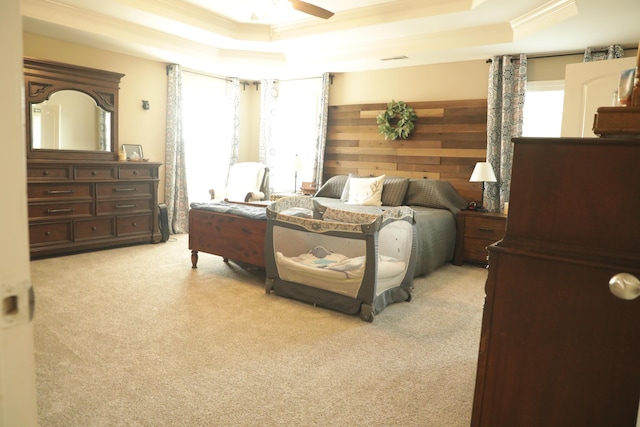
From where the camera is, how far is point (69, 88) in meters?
4.80

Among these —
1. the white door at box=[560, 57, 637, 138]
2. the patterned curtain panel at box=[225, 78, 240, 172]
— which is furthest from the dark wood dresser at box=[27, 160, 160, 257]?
the white door at box=[560, 57, 637, 138]

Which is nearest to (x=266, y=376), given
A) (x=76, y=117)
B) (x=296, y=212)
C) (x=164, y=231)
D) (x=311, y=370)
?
(x=311, y=370)

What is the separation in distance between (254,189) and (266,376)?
4271mm

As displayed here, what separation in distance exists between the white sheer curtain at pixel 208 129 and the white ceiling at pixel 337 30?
49cm

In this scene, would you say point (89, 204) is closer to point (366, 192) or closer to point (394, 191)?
point (366, 192)

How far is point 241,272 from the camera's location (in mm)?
4199

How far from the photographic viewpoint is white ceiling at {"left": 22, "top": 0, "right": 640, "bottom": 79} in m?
3.83

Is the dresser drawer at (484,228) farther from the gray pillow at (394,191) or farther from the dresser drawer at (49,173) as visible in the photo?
the dresser drawer at (49,173)

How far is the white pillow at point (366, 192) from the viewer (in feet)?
16.8

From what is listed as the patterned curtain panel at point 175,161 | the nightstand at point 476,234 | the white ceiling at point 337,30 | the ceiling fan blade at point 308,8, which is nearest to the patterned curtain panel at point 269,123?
the white ceiling at point 337,30

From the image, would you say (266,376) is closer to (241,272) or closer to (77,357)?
(77,357)

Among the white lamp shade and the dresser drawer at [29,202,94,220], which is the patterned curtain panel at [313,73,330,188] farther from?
the dresser drawer at [29,202,94,220]

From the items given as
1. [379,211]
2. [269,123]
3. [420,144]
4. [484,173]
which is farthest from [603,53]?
[269,123]

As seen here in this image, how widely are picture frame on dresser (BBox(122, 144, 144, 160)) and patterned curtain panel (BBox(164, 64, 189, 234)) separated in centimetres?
50
